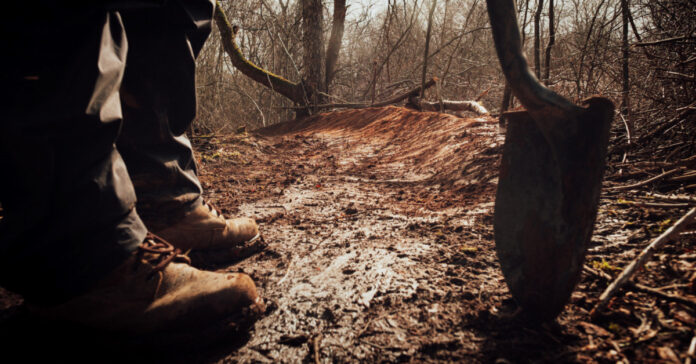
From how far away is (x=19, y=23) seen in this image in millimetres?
731

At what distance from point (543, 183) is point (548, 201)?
48mm

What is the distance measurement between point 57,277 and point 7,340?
1.00 feet

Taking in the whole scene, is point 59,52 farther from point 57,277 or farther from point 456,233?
point 456,233

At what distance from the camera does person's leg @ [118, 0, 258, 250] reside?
1.15 meters

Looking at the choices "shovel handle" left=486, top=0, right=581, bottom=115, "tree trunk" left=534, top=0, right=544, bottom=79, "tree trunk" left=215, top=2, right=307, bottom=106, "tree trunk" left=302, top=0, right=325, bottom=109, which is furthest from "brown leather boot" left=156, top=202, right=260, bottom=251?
"tree trunk" left=302, top=0, right=325, bottom=109

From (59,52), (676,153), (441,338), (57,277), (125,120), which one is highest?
(59,52)

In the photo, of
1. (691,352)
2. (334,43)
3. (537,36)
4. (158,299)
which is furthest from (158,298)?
(334,43)

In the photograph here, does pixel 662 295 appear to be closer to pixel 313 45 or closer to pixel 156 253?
pixel 156 253

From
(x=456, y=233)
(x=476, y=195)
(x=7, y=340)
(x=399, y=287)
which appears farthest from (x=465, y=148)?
(x=7, y=340)

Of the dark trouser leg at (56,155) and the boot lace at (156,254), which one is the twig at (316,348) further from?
the dark trouser leg at (56,155)

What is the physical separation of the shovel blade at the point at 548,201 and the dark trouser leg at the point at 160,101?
3.67 feet

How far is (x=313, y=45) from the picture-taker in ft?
21.4

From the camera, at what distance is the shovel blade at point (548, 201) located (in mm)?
785

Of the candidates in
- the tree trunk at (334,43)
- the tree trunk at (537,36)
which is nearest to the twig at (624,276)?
the tree trunk at (537,36)
